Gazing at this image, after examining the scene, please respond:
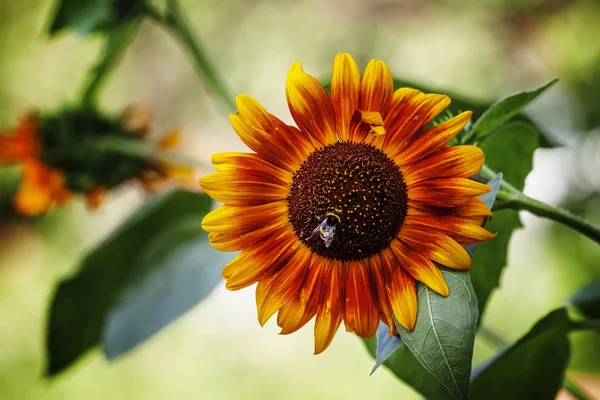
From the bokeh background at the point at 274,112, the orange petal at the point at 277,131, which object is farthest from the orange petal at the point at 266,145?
the bokeh background at the point at 274,112

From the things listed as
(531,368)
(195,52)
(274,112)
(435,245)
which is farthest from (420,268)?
(274,112)

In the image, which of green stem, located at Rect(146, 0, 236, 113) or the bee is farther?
green stem, located at Rect(146, 0, 236, 113)

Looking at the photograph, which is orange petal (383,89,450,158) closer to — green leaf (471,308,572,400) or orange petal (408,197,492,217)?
orange petal (408,197,492,217)

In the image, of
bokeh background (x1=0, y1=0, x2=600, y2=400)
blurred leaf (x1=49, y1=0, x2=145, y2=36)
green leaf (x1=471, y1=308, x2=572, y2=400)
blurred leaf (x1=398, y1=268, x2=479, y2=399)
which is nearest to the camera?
blurred leaf (x1=398, y1=268, x2=479, y2=399)

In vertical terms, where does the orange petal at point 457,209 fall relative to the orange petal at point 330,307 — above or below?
above

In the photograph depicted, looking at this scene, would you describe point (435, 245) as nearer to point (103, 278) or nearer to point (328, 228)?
point (328, 228)

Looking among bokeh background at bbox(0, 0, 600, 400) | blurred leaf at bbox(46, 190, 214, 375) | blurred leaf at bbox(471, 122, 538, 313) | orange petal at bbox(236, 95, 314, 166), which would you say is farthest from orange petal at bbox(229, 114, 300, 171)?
bokeh background at bbox(0, 0, 600, 400)

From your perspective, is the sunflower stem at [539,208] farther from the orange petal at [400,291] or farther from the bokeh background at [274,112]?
the bokeh background at [274,112]
